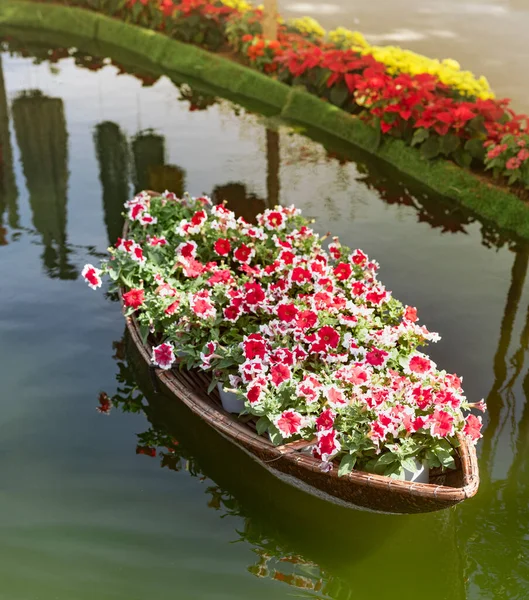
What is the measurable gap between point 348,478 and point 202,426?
168cm

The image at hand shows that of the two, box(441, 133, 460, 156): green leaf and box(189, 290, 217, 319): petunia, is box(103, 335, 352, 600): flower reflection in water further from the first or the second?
box(441, 133, 460, 156): green leaf

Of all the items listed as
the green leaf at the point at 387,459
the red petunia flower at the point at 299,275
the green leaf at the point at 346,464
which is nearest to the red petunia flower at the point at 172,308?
the red petunia flower at the point at 299,275

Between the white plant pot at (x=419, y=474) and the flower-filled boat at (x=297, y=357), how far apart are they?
1 centimetres

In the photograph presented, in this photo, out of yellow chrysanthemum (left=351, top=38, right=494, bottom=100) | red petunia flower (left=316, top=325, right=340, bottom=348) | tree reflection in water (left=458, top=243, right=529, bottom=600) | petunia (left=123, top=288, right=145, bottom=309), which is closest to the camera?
tree reflection in water (left=458, top=243, right=529, bottom=600)

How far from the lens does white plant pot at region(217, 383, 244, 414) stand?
484cm

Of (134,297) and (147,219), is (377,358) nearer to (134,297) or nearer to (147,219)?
(134,297)

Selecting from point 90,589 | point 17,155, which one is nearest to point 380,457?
point 90,589

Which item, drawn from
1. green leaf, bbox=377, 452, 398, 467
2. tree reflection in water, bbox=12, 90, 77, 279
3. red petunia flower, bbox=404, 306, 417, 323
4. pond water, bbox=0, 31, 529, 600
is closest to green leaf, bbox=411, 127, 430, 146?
pond water, bbox=0, 31, 529, 600

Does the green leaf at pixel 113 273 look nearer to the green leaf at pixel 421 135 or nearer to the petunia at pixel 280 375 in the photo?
the petunia at pixel 280 375

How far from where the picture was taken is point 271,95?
469 inches

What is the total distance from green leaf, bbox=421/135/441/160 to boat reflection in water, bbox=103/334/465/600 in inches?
201

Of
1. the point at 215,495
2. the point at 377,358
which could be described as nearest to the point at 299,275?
the point at 377,358

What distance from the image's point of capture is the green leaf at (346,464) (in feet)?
13.1

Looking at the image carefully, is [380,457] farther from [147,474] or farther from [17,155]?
[17,155]
